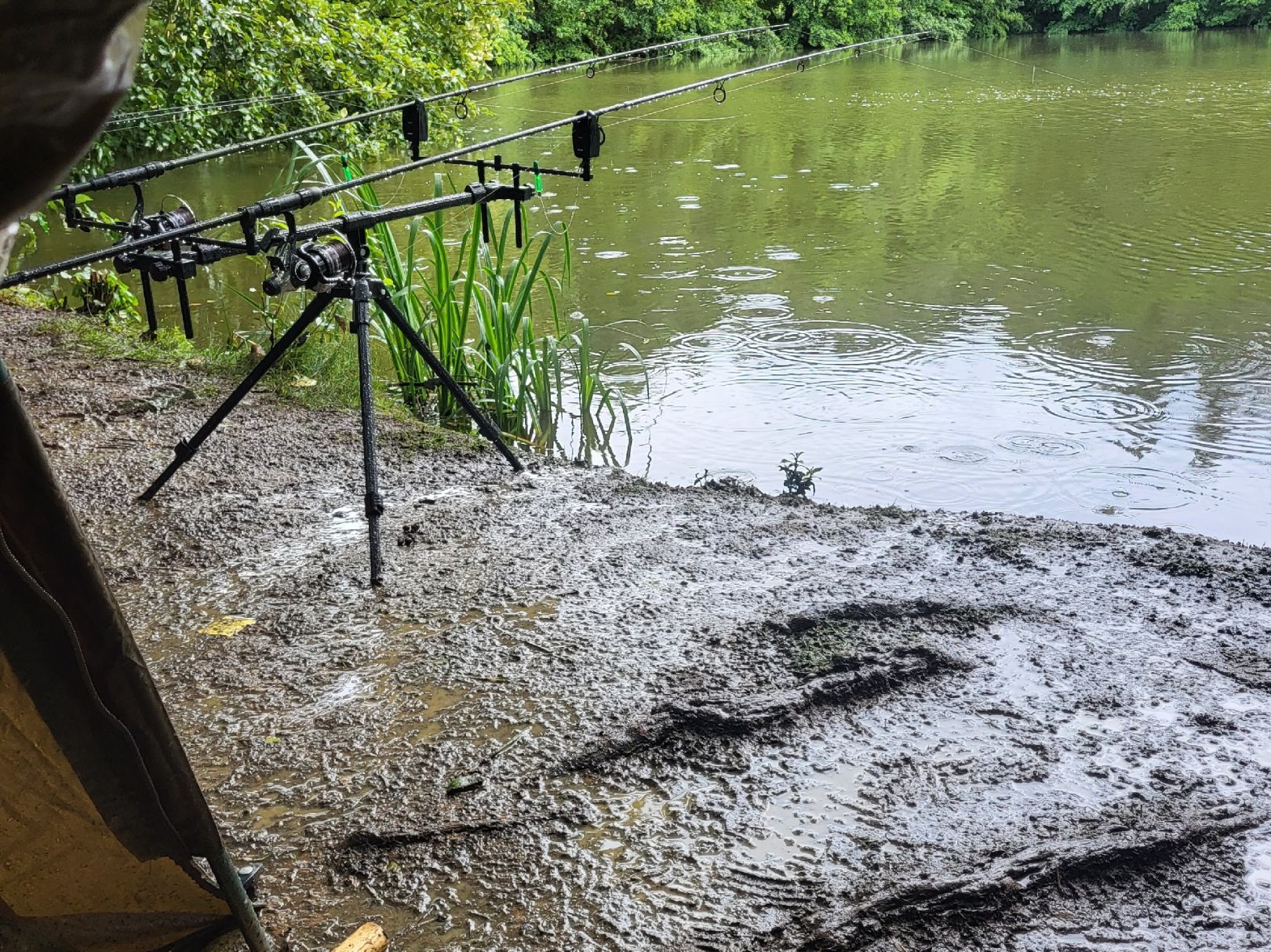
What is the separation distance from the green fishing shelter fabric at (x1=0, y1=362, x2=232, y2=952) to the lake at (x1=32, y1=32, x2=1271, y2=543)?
3.28m

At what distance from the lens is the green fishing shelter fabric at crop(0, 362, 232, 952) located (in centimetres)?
144

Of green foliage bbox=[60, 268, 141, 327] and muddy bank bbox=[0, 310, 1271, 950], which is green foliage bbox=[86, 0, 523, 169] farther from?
muddy bank bbox=[0, 310, 1271, 950]

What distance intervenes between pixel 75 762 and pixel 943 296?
657cm

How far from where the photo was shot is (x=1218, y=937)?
6.11 ft

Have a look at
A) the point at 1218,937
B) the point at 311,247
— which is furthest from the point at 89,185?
the point at 1218,937

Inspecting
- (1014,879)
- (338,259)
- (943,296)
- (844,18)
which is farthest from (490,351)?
(844,18)

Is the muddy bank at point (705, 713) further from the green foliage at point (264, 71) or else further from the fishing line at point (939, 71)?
the fishing line at point (939, 71)

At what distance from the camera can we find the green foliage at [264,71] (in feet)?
26.4

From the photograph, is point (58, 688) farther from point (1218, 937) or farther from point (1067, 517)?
point (1067, 517)

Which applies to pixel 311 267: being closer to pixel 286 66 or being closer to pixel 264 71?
pixel 264 71

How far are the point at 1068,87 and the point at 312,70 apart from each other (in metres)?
12.5

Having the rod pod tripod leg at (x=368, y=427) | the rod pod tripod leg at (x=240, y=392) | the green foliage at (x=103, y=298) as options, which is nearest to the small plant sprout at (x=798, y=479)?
the rod pod tripod leg at (x=368, y=427)

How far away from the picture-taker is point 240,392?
11.4 feet

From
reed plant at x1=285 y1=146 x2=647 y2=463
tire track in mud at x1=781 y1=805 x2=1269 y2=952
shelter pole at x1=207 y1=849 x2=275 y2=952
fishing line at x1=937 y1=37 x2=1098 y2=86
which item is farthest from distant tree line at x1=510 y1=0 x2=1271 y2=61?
shelter pole at x1=207 y1=849 x2=275 y2=952
